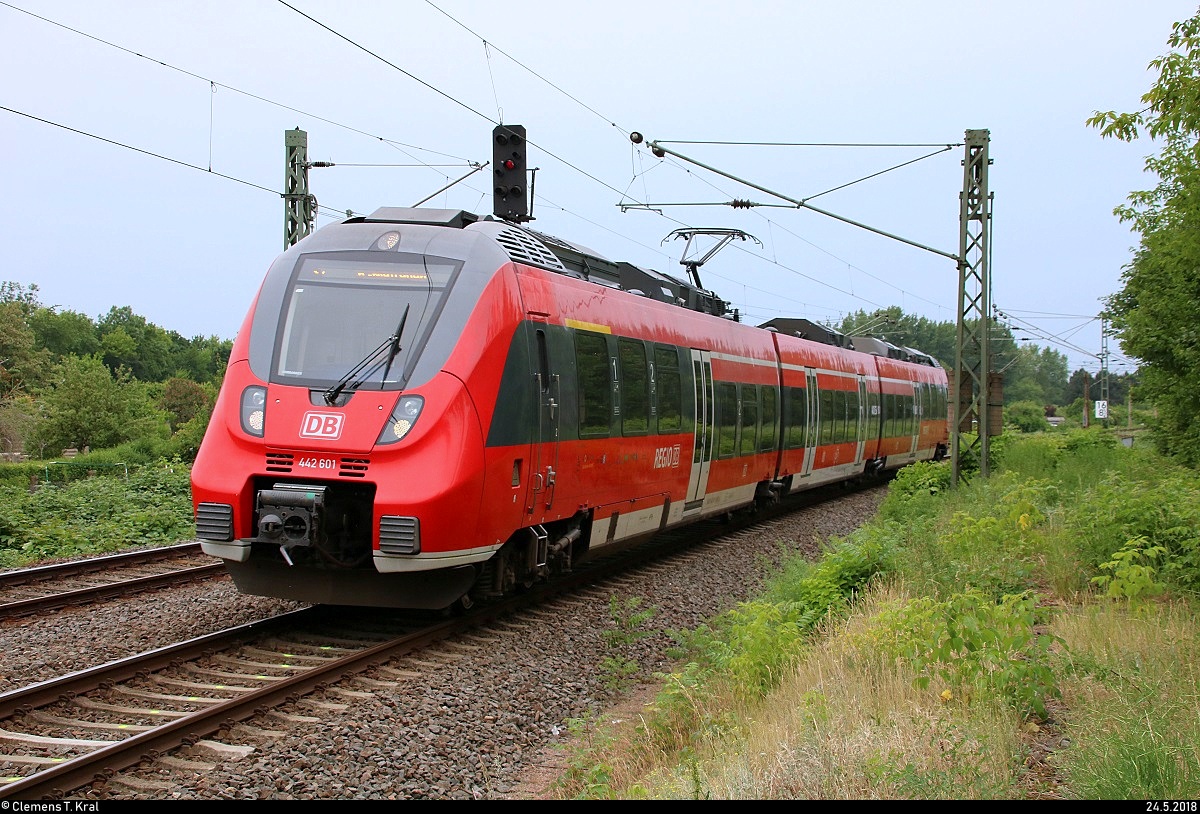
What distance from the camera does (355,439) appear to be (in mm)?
7891

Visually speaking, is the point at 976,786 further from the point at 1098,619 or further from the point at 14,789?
the point at 14,789

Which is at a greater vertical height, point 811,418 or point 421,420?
point 811,418

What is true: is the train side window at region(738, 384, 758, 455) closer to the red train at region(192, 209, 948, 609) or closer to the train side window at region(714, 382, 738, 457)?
the train side window at region(714, 382, 738, 457)

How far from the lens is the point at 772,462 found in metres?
18.2

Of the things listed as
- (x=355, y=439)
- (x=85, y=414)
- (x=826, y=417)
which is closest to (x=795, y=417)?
(x=826, y=417)

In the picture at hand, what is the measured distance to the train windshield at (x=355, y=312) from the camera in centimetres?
828

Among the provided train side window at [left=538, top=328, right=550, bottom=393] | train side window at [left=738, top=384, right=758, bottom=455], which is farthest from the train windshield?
train side window at [left=738, top=384, right=758, bottom=455]

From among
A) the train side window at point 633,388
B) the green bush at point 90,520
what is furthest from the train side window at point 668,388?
the green bush at point 90,520

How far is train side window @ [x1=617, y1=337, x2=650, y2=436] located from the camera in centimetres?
1130

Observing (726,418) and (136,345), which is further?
(136,345)

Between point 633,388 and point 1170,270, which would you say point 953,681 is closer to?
point 633,388

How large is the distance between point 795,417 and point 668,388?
7.26 m

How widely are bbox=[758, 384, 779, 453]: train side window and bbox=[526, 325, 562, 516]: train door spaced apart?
8.15 metres

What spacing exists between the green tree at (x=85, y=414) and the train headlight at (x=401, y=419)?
38966 millimetres
